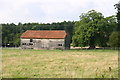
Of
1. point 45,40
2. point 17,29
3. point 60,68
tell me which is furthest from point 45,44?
point 60,68

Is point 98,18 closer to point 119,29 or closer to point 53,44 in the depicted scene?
point 53,44

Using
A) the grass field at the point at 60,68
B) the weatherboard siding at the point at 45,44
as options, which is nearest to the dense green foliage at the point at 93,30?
the weatherboard siding at the point at 45,44

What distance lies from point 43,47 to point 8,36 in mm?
33593

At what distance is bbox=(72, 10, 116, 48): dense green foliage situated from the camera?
191 feet

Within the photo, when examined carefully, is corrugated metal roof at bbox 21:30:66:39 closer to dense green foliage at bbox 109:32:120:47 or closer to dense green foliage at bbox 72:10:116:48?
dense green foliage at bbox 72:10:116:48

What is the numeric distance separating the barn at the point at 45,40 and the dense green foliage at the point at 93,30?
5134mm

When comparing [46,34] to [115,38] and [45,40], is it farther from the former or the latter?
[115,38]

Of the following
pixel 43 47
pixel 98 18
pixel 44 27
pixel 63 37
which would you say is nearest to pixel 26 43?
pixel 43 47

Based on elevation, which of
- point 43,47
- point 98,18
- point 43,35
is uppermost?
point 98,18

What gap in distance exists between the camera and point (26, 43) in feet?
220

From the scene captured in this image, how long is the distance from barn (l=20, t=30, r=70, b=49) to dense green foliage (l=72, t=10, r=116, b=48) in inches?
202

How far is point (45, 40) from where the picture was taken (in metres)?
65.3

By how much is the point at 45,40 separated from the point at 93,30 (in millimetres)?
17043

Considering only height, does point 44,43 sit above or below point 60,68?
above
